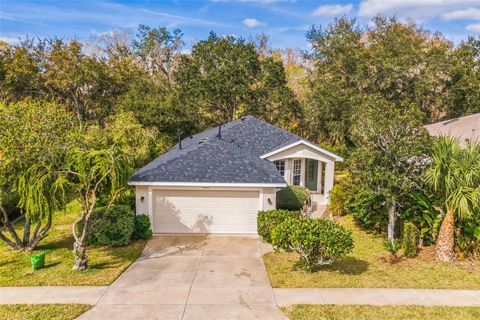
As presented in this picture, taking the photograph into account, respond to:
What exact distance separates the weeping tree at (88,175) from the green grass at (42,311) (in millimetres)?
2499

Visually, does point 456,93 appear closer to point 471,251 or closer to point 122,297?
point 471,251

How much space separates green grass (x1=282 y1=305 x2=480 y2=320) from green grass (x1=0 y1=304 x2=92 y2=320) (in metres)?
5.57

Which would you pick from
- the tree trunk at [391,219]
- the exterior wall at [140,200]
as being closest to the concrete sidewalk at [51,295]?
the exterior wall at [140,200]

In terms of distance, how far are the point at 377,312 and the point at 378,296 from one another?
101cm

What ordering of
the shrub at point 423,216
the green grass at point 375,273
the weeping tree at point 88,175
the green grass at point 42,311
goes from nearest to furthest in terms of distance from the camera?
the green grass at point 42,311 → the green grass at point 375,273 → the weeping tree at point 88,175 → the shrub at point 423,216

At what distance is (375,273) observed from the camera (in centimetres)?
1185

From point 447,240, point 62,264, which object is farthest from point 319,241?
point 62,264

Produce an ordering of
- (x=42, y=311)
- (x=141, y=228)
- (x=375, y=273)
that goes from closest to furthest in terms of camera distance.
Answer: (x=42, y=311) → (x=375, y=273) → (x=141, y=228)

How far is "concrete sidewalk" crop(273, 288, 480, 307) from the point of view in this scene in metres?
9.78

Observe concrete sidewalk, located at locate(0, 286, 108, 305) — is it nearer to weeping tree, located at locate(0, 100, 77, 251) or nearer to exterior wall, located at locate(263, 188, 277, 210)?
weeping tree, located at locate(0, 100, 77, 251)

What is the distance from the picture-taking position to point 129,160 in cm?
1343

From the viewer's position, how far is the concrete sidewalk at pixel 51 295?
9.78 m

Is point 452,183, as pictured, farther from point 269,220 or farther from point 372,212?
point 269,220

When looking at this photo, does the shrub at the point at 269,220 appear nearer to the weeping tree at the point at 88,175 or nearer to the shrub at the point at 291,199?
the shrub at the point at 291,199
